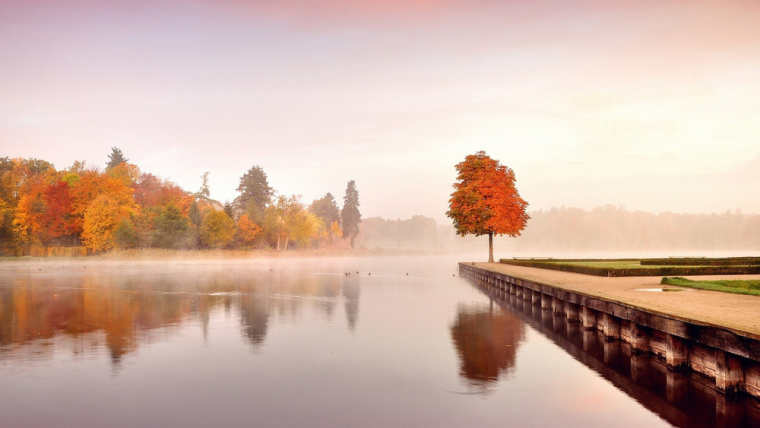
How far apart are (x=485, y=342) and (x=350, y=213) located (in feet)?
531

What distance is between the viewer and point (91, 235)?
339ft

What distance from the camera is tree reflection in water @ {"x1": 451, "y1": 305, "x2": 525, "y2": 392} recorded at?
15.2 meters

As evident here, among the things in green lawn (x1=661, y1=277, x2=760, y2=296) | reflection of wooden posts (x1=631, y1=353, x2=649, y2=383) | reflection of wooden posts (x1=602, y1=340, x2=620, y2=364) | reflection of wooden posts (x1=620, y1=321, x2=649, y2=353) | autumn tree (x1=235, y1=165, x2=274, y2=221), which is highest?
autumn tree (x1=235, y1=165, x2=274, y2=221)

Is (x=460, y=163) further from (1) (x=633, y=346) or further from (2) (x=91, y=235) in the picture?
(2) (x=91, y=235)

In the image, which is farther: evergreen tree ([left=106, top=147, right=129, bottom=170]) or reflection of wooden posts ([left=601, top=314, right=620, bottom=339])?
evergreen tree ([left=106, top=147, right=129, bottom=170])

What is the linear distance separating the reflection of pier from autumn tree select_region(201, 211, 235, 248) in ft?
351

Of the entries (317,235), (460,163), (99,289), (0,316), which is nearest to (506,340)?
(0,316)

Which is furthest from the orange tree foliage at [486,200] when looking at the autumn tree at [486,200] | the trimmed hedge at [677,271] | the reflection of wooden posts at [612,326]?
the reflection of wooden posts at [612,326]

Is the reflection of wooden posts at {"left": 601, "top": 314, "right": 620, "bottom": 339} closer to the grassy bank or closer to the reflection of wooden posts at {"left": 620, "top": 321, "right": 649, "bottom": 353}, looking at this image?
the reflection of wooden posts at {"left": 620, "top": 321, "right": 649, "bottom": 353}

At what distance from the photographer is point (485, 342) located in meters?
20.3

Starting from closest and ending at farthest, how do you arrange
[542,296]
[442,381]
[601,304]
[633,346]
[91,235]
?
[442,381]
[633,346]
[601,304]
[542,296]
[91,235]

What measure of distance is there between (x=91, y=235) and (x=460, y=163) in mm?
77035

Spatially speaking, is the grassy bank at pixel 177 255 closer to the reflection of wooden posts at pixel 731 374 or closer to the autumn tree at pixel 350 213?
the autumn tree at pixel 350 213

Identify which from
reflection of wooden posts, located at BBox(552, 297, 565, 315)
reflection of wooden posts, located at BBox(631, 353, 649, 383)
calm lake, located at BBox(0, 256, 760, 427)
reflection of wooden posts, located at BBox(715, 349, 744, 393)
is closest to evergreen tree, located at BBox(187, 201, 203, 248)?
calm lake, located at BBox(0, 256, 760, 427)
